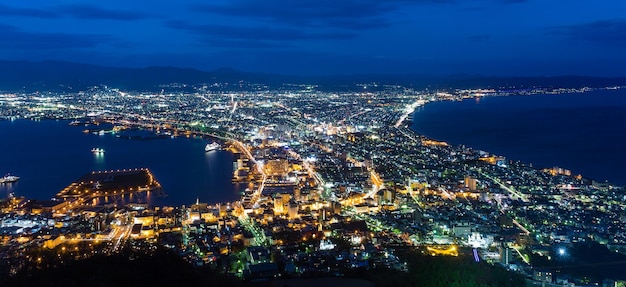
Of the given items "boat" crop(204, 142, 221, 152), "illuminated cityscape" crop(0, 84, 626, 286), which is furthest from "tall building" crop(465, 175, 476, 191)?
"boat" crop(204, 142, 221, 152)

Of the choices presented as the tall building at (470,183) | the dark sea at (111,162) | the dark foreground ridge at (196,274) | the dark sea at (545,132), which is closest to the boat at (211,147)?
the dark sea at (111,162)

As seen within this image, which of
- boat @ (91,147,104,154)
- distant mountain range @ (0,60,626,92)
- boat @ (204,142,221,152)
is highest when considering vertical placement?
distant mountain range @ (0,60,626,92)

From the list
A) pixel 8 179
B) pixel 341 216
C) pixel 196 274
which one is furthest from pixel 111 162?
pixel 196 274

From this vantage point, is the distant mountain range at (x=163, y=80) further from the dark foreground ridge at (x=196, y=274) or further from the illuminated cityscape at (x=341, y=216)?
the dark foreground ridge at (x=196, y=274)

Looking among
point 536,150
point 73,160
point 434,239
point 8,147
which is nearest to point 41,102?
point 8,147

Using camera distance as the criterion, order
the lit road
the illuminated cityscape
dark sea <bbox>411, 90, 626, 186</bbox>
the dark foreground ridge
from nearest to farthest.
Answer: the dark foreground ridge < the illuminated cityscape < the lit road < dark sea <bbox>411, 90, 626, 186</bbox>

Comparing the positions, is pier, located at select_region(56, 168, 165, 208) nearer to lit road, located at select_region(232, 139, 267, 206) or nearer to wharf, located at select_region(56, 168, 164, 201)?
wharf, located at select_region(56, 168, 164, 201)

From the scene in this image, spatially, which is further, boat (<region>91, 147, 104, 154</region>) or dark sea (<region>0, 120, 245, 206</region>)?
boat (<region>91, 147, 104, 154</region>)
